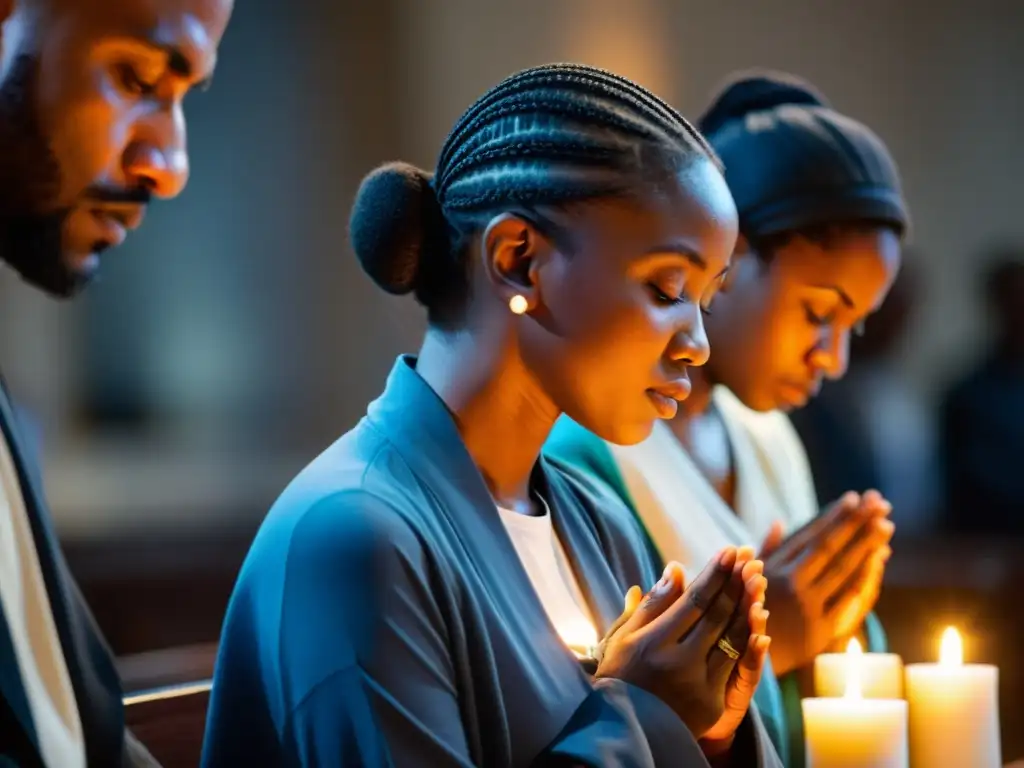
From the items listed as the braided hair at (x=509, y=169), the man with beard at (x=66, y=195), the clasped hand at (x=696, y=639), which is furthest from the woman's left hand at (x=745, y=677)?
the man with beard at (x=66, y=195)

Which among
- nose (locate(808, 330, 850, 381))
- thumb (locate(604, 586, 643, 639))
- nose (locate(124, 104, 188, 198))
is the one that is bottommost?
thumb (locate(604, 586, 643, 639))

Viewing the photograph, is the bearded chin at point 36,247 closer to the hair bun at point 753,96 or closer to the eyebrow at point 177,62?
the eyebrow at point 177,62

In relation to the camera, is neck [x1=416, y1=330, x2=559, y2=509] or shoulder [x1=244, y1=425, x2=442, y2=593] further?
neck [x1=416, y1=330, x2=559, y2=509]

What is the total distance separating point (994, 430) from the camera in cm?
352

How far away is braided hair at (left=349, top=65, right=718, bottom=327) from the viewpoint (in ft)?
3.85

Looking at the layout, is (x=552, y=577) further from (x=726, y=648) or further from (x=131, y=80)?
(x=131, y=80)

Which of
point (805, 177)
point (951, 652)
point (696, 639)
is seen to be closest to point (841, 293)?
point (805, 177)

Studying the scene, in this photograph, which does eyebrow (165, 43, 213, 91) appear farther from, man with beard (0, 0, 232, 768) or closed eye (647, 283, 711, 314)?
closed eye (647, 283, 711, 314)

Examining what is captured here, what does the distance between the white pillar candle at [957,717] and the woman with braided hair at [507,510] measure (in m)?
0.26

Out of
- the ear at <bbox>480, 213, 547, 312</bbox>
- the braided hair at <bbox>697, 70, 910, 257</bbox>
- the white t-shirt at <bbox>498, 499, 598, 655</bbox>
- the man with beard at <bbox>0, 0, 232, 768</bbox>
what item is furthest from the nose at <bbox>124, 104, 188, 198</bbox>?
the braided hair at <bbox>697, 70, 910, 257</bbox>

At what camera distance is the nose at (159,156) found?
117 centimetres

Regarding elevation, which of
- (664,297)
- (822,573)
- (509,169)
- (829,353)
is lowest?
(822,573)

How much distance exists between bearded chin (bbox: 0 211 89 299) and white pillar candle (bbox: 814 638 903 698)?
0.89m

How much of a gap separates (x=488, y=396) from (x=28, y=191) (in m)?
0.41
